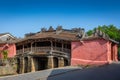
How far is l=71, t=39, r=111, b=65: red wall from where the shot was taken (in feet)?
94.7

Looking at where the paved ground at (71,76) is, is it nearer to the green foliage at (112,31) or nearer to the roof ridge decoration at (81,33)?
the roof ridge decoration at (81,33)

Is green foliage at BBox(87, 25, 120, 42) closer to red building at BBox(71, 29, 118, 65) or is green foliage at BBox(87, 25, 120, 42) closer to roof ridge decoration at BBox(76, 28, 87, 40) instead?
roof ridge decoration at BBox(76, 28, 87, 40)

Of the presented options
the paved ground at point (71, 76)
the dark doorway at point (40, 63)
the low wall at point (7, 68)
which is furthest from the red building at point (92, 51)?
the paved ground at point (71, 76)

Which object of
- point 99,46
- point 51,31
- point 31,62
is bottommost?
point 31,62

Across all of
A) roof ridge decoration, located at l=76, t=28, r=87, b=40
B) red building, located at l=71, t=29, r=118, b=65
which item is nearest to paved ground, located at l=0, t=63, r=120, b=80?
red building, located at l=71, t=29, r=118, b=65

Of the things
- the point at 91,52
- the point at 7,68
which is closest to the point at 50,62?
the point at 91,52

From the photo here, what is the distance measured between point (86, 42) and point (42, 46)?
28.2 ft

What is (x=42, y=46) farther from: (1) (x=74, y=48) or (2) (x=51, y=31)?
(1) (x=74, y=48)

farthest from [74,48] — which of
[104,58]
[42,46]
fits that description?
[42,46]

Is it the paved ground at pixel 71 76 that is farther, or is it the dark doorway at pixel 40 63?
the dark doorway at pixel 40 63

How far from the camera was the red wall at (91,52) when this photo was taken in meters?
28.9

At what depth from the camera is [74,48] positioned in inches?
1224

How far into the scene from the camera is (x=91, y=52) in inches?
1172

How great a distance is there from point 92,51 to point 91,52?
0.65ft
